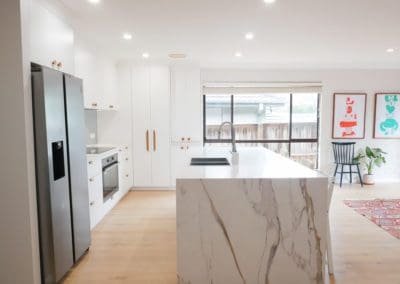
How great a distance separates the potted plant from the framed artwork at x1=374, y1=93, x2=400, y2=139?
366 mm

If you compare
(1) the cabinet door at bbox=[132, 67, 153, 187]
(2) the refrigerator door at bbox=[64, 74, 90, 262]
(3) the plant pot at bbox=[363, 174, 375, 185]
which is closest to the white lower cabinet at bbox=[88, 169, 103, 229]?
(2) the refrigerator door at bbox=[64, 74, 90, 262]

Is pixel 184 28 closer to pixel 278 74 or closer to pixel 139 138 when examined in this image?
pixel 139 138

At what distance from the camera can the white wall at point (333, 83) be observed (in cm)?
579

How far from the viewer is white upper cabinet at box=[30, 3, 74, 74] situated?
225cm

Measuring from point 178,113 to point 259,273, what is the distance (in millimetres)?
3610

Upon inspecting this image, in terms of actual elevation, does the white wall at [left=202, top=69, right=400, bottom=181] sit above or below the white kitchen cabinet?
above

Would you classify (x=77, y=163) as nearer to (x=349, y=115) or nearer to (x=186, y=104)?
(x=186, y=104)

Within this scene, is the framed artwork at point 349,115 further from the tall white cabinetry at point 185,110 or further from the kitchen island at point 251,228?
the kitchen island at point 251,228

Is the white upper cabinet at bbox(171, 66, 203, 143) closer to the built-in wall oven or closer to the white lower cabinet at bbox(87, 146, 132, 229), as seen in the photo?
the white lower cabinet at bbox(87, 146, 132, 229)

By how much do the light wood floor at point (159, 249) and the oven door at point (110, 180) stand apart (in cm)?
31

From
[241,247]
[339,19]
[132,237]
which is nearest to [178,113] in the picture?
[132,237]

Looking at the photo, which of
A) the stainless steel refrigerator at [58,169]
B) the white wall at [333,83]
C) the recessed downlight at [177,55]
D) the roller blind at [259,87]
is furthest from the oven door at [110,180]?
the white wall at [333,83]

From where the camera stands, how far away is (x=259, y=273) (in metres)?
2.26

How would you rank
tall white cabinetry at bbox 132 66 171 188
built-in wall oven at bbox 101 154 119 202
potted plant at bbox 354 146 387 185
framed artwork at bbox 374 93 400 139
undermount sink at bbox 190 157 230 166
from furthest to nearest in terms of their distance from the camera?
1. framed artwork at bbox 374 93 400 139
2. potted plant at bbox 354 146 387 185
3. tall white cabinetry at bbox 132 66 171 188
4. built-in wall oven at bbox 101 154 119 202
5. undermount sink at bbox 190 157 230 166
